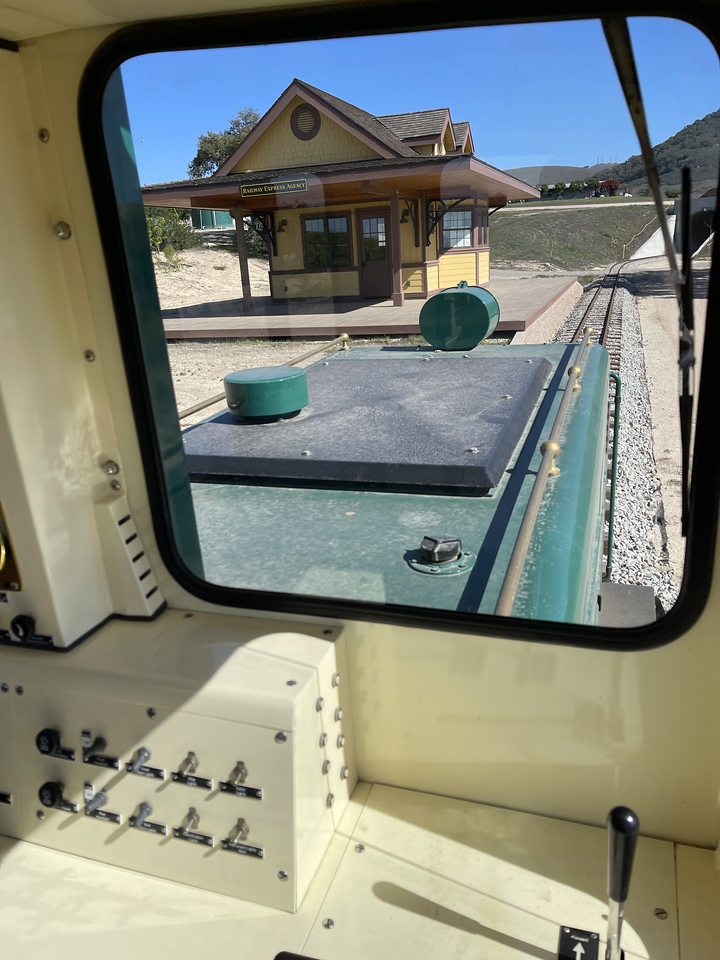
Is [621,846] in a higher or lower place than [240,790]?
higher

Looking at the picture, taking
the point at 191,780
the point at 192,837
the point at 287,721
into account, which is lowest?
the point at 192,837

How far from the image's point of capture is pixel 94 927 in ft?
4.33

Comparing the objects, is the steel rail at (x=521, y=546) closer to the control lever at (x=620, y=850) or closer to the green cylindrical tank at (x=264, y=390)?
the control lever at (x=620, y=850)

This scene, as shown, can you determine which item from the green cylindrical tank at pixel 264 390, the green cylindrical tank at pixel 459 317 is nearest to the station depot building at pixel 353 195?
the green cylindrical tank at pixel 459 317

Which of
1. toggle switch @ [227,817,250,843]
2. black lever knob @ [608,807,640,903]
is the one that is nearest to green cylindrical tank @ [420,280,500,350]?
black lever knob @ [608,807,640,903]

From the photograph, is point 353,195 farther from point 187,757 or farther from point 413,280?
point 187,757

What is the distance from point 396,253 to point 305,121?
0.97 feet

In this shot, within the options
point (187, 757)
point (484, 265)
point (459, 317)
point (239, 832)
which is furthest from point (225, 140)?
point (239, 832)

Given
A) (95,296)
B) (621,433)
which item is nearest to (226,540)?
(95,296)

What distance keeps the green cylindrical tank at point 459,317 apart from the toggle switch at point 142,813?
1.23m

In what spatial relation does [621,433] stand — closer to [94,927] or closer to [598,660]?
[598,660]

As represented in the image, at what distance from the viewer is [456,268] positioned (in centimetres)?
146

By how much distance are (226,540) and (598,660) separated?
1.03 metres

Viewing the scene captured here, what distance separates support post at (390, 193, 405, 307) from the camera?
1.27 meters
